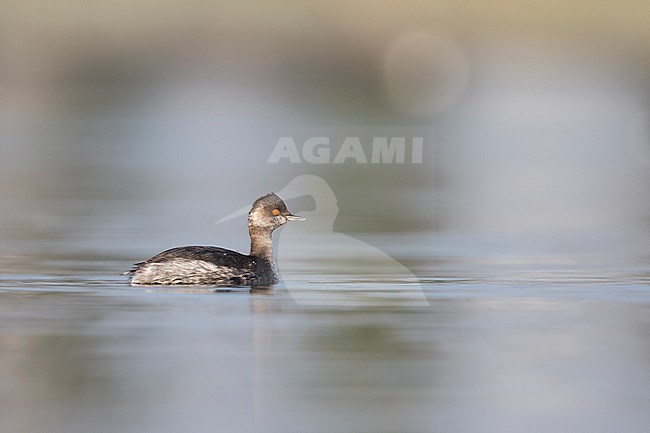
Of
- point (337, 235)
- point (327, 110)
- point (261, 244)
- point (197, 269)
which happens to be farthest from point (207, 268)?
point (327, 110)

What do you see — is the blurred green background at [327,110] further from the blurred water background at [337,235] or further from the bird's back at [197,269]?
the bird's back at [197,269]

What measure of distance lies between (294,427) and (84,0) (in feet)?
141

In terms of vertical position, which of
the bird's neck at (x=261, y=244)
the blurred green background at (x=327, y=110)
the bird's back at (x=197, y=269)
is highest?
the blurred green background at (x=327, y=110)

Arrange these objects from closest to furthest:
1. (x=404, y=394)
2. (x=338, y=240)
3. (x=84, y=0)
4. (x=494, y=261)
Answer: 1. (x=404, y=394)
2. (x=494, y=261)
3. (x=338, y=240)
4. (x=84, y=0)

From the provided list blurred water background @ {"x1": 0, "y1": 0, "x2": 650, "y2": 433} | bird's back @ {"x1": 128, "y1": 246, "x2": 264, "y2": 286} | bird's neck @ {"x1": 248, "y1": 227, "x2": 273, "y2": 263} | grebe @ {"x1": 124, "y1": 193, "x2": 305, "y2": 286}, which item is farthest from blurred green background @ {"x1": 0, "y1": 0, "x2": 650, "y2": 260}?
bird's back @ {"x1": 128, "y1": 246, "x2": 264, "y2": 286}

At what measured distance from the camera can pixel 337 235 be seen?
56.5 ft

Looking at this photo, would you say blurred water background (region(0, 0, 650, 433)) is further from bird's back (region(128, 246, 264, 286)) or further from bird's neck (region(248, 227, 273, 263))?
bird's neck (region(248, 227, 273, 263))

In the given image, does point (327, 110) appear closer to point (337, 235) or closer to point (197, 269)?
point (337, 235)

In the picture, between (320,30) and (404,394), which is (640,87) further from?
A: (404,394)

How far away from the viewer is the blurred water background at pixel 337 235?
29.8ft

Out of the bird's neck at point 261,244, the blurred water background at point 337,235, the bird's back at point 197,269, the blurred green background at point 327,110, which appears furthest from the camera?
the blurred green background at point 327,110

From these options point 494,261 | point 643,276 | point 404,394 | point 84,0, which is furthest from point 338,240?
point 84,0

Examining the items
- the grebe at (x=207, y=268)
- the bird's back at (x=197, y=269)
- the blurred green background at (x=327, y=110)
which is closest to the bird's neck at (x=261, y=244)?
the grebe at (x=207, y=268)

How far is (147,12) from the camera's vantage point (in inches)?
1893
